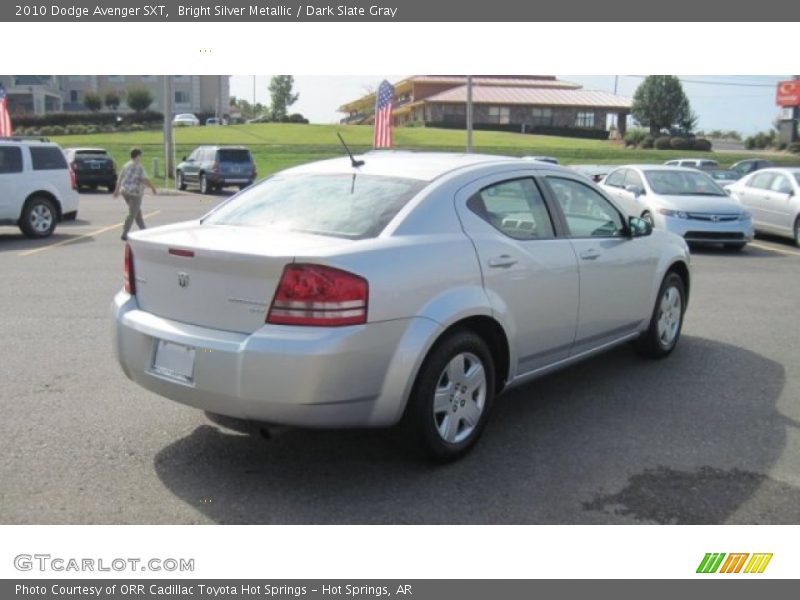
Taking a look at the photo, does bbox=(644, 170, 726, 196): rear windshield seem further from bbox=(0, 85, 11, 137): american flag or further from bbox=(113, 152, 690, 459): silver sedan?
bbox=(0, 85, 11, 137): american flag

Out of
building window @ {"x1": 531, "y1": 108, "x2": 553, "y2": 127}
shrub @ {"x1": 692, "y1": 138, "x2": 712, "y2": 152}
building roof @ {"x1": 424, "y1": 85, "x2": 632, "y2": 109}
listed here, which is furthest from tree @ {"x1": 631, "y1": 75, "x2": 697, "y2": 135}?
shrub @ {"x1": 692, "y1": 138, "x2": 712, "y2": 152}

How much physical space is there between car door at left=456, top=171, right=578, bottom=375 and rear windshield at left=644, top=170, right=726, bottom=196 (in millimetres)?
Answer: 10315

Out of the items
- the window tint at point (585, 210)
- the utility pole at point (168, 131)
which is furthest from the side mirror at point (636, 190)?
the utility pole at point (168, 131)

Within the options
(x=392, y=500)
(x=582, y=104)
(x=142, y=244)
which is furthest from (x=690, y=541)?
(x=582, y=104)

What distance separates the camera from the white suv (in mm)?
15055

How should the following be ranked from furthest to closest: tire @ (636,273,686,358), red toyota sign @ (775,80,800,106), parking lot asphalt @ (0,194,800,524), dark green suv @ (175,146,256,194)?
red toyota sign @ (775,80,800,106) → dark green suv @ (175,146,256,194) → tire @ (636,273,686,358) → parking lot asphalt @ (0,194,800,524)

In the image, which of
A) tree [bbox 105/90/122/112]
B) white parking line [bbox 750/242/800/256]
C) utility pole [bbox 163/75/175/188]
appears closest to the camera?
white parking line [bbox 750/242/800/256]

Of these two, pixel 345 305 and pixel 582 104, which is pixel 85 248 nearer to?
pixel 345 305

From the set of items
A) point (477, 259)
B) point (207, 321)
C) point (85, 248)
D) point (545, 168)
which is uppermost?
point (545, 168)

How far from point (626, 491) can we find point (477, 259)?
146cm

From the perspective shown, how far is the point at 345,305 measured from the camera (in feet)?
12.9

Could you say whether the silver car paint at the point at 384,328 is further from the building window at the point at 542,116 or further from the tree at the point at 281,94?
the tree at the point at 281,94

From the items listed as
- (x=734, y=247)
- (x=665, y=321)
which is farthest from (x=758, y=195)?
(x=665, y=321)

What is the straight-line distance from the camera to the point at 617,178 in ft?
54.1
